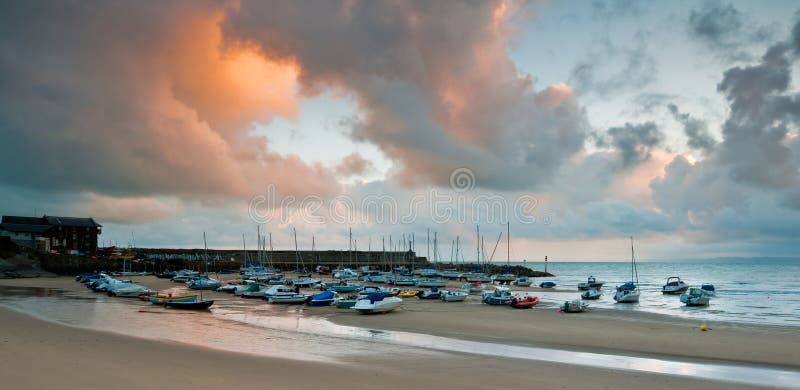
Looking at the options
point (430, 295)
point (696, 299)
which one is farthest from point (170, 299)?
point (696, 299)

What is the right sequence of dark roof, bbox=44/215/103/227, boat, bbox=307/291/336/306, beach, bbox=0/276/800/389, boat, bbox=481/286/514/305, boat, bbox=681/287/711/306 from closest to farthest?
beach, bbox=0/276/800/389 < boat, bbox=307/291/336/306 < boat, bbox=481/286/514/305 < boat, bbox=681/287/711/306 < dark roof, bbox=44/215/103/227

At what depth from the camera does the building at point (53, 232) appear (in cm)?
11144

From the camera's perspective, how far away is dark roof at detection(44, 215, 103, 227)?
126 m

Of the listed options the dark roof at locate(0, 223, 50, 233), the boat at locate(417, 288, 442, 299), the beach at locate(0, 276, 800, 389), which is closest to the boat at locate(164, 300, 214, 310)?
→ the beach at locate(0, 276, 800, 389)

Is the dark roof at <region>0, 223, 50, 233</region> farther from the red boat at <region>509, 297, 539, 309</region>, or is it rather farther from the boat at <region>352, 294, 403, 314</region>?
the red boat at <region>509, 297, 539, 309</region>

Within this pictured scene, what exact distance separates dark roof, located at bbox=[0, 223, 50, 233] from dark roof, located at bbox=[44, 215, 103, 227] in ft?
15.7

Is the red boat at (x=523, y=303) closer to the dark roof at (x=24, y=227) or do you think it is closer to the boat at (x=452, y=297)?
the boat at (x=452, y=297)

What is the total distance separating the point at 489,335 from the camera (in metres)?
33.3

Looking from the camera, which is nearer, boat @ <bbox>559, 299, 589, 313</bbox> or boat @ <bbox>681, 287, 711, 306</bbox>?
boat @ <bbox>559, 299, 589, 313</bbox>

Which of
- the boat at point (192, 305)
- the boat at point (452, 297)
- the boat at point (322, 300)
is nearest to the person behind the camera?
the boat at point (192, 305)

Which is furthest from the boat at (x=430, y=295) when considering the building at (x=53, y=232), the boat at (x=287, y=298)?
the building at (x=53, y=232)

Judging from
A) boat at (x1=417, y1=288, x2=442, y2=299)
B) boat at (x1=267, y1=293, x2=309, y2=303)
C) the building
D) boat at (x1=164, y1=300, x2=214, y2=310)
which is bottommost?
boat at (x1=417, y1=288, x2=442, y2=299)

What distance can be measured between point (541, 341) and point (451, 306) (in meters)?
23.8

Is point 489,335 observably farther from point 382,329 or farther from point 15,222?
point 15,222
